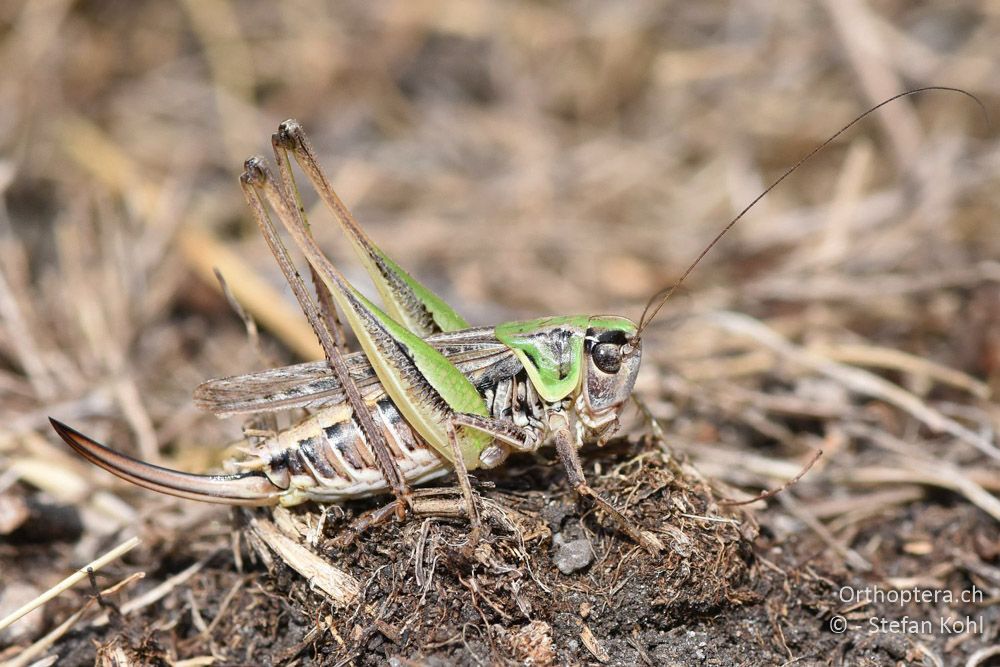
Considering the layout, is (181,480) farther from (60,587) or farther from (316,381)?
(60,587)

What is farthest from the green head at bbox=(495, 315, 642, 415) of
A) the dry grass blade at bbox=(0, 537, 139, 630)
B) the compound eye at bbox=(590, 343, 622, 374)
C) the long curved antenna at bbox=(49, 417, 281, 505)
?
the dry grass blade at bbox=(0, 537, 139, 630)

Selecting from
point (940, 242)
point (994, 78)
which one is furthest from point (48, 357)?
point (994, 78)

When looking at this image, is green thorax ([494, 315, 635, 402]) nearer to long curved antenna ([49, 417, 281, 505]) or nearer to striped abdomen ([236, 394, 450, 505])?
striped abdomen ([236, 394, 450, 505])

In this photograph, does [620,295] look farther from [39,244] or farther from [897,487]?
[39,244]

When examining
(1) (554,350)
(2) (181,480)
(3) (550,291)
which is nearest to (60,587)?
(2) (181,480)

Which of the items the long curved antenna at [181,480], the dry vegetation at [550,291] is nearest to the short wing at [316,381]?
the long curved antenna at [181,480]

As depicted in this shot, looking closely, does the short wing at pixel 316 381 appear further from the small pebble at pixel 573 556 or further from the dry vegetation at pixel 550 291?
the small pebble at pixel 573 556
